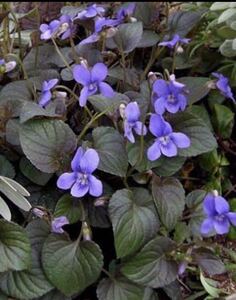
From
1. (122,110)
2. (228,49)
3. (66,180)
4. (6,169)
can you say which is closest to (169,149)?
(122,110)

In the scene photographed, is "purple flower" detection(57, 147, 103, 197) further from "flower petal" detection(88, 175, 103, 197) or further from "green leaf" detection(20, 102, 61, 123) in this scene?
"green leaf" detection(20, 102, 61, 123)

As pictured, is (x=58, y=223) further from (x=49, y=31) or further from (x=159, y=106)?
(x=49, y=31)

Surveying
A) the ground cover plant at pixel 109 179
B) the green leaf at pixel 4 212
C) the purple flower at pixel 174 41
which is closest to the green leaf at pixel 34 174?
the ground cover plant at pixel 109 179

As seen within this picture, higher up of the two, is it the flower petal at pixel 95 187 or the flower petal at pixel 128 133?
the flower petal at pixel 128 133

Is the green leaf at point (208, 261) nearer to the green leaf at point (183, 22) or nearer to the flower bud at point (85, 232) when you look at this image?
the flower bud at point (85, 232)

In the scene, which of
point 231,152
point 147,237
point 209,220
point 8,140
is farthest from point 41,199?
point 231,152

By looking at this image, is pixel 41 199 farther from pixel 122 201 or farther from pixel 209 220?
pixel 209 220
